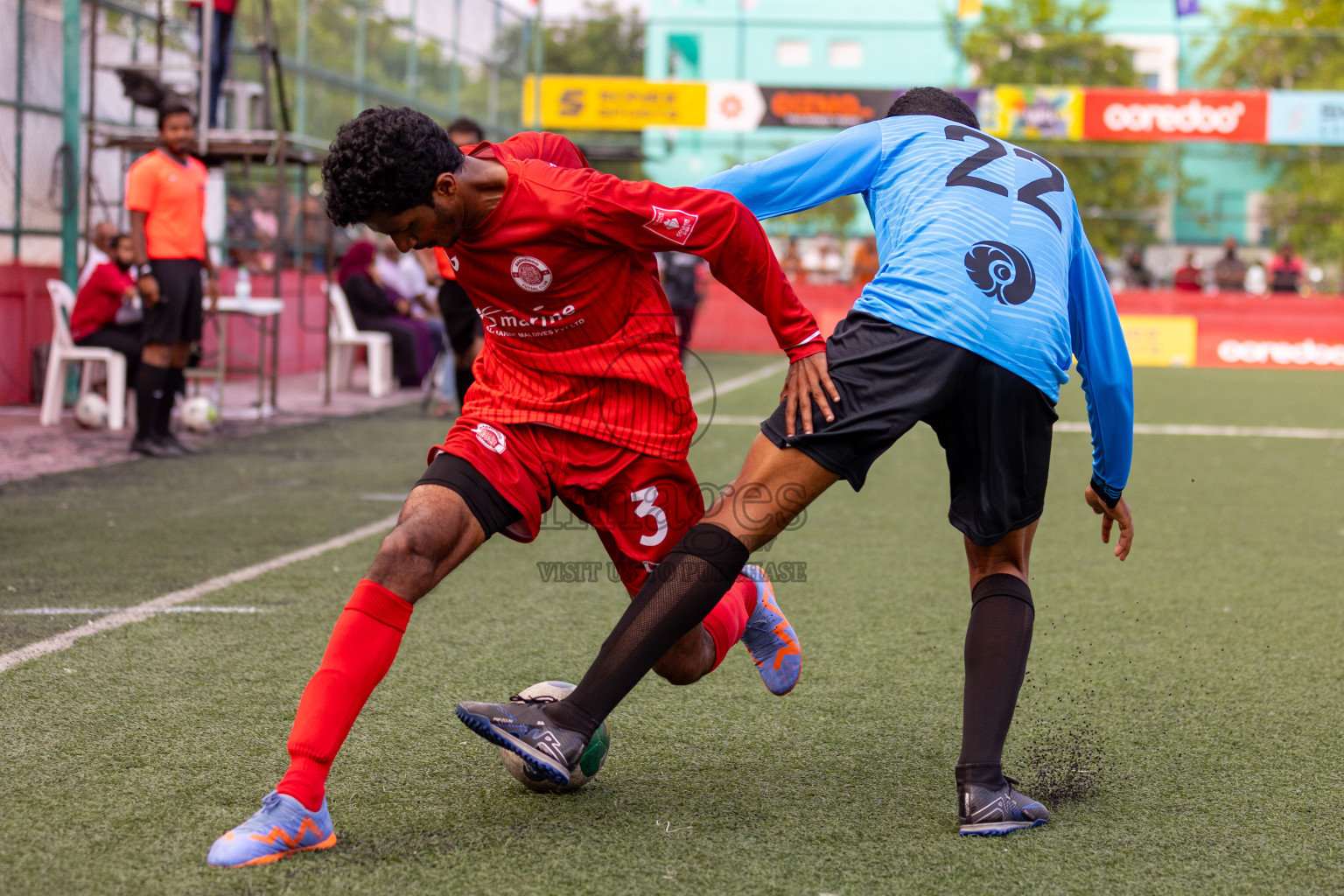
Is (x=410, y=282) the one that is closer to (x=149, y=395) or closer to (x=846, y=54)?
(x=149, y=395)

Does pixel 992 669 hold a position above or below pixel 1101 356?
below

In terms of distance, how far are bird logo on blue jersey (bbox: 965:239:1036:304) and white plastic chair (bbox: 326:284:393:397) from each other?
11082 millimetres

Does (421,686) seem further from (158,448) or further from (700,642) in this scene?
(158,448)

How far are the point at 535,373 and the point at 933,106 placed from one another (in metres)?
1.07

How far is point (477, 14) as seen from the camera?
23.2 m

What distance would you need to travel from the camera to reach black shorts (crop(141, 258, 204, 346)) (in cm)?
855

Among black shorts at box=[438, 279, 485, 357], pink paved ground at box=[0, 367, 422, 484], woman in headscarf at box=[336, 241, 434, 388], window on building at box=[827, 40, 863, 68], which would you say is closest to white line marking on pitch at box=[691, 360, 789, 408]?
pink paved ground at box=[0, 367, 422, 484]

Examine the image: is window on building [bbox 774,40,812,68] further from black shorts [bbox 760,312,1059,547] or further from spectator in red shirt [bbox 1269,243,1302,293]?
black shorts [bbox 760,312,1059,547]

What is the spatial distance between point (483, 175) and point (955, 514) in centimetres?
123

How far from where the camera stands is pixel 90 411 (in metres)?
9.65

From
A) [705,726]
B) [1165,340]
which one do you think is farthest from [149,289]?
[1165,340]

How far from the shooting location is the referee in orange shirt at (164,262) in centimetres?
846

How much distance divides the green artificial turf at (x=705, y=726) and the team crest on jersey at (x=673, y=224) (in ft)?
4.01

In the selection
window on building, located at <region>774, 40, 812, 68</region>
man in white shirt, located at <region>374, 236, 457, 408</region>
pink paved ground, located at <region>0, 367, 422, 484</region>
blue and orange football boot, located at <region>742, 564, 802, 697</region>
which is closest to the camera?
blue and orange football boot, located at <region>742, 564, 802, 697</region>
